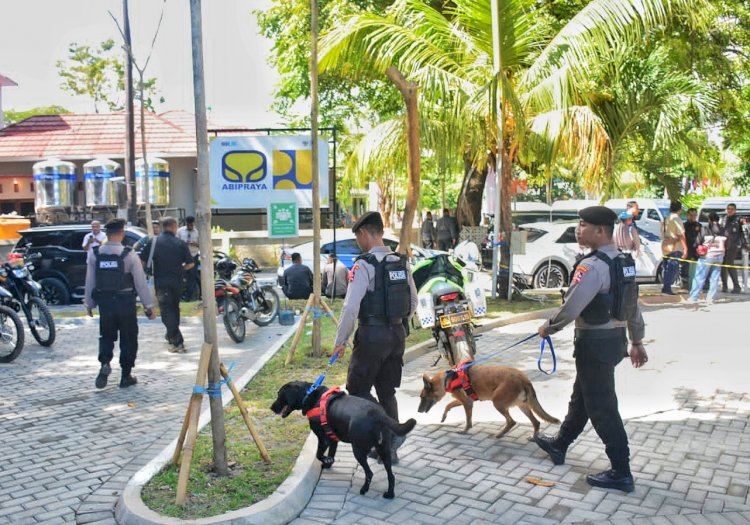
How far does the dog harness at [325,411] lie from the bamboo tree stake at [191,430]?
739 millimetres

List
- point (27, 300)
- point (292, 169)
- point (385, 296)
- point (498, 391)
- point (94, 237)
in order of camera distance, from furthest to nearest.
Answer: point (94, 237) < point (292, 169) < point (27, 300) < point (498, 391) < point (385, 296)

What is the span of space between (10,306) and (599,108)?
1060cm

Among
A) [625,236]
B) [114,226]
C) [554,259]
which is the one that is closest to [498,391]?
[114,226]

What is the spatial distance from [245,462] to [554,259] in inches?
450

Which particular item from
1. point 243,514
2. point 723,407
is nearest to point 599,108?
point 723,407

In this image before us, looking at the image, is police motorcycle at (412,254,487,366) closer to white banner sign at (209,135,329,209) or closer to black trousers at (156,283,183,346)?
black trousers at (156,283,183,346)

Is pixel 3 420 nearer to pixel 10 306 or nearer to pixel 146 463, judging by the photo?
pixel 146 463

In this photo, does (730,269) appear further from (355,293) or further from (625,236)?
(355,293)

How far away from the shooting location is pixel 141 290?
767 cm

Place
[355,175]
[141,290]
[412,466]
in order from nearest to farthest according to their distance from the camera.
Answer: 1. [412,466]
2. [141,290]
3. [355,175]

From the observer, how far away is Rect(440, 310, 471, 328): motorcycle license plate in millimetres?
7891

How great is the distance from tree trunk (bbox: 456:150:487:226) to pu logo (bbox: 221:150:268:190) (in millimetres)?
8203

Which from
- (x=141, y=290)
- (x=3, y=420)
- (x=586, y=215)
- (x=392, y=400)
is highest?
(x=586, y=215)

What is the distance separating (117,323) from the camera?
758cm
